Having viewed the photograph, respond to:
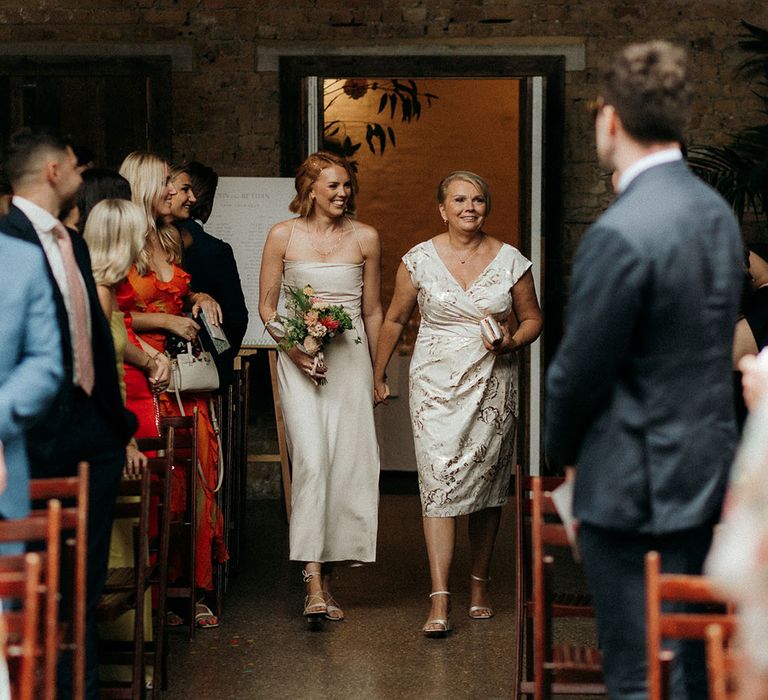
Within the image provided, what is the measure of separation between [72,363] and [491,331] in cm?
205

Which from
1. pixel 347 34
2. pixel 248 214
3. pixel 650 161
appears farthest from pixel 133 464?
pixel 347 34

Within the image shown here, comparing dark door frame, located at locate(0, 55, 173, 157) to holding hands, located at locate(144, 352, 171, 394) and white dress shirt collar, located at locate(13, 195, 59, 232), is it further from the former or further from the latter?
white dress shirt collar, located at locate(13, 195, 59, 232)

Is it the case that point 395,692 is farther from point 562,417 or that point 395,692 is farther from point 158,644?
point 562,417

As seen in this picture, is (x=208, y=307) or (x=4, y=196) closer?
(x=4, y=196)

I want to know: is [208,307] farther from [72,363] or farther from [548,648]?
[548,648]

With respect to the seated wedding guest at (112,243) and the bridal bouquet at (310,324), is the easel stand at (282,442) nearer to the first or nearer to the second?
the bridal bouquet at (310,324)

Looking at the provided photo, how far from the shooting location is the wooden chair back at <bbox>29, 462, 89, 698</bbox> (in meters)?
3.11

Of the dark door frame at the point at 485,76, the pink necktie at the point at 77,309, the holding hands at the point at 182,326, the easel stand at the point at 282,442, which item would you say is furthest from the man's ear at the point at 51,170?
the dark door frame at the point at 485,76

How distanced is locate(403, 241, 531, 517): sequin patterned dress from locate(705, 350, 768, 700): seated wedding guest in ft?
11.8

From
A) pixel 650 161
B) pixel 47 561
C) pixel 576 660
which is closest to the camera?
pixel 650 161

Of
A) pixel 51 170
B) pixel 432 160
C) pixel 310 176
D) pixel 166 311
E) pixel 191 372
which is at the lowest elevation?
pixel 191 372

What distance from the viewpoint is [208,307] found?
5336mm

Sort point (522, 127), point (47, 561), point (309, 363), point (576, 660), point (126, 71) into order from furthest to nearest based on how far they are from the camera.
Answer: point (522, 127) → point (126, 71) → point (309, 363) → point (576, 660) → point (47, 561)

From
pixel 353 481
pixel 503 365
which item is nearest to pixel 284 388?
pixel 353 481
